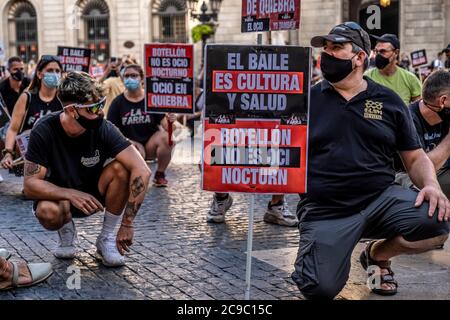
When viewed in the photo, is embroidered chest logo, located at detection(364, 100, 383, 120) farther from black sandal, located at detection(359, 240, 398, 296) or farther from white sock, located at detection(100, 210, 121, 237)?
white sock, located at detection(100, 210, 121, 237)

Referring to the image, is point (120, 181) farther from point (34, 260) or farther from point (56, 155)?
point (34, 260)

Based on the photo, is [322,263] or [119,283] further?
[119,283]

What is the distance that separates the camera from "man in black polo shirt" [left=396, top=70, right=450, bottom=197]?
5.18 metres

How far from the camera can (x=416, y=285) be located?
191 inches

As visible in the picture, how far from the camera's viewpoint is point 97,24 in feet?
127

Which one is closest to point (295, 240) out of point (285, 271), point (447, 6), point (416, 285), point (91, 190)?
point (285, 271)

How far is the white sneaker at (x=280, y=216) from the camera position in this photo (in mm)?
6858

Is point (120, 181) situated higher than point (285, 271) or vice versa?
point (120, 181)

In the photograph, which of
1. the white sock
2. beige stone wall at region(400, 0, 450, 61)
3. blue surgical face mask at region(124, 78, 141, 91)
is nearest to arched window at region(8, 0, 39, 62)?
beige stone wall at region(400, 0, 450, 61)

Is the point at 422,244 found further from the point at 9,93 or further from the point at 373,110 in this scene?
the point at 9,93

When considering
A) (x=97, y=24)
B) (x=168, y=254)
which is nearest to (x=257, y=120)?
(x=168, y=254)

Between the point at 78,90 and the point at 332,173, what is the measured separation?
189cm

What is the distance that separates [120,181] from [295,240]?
6.07ft

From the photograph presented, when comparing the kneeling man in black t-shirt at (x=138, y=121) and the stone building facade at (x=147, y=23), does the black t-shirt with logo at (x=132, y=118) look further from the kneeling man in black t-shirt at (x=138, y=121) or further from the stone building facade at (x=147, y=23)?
the stone building facade at (x=147, y=23)
